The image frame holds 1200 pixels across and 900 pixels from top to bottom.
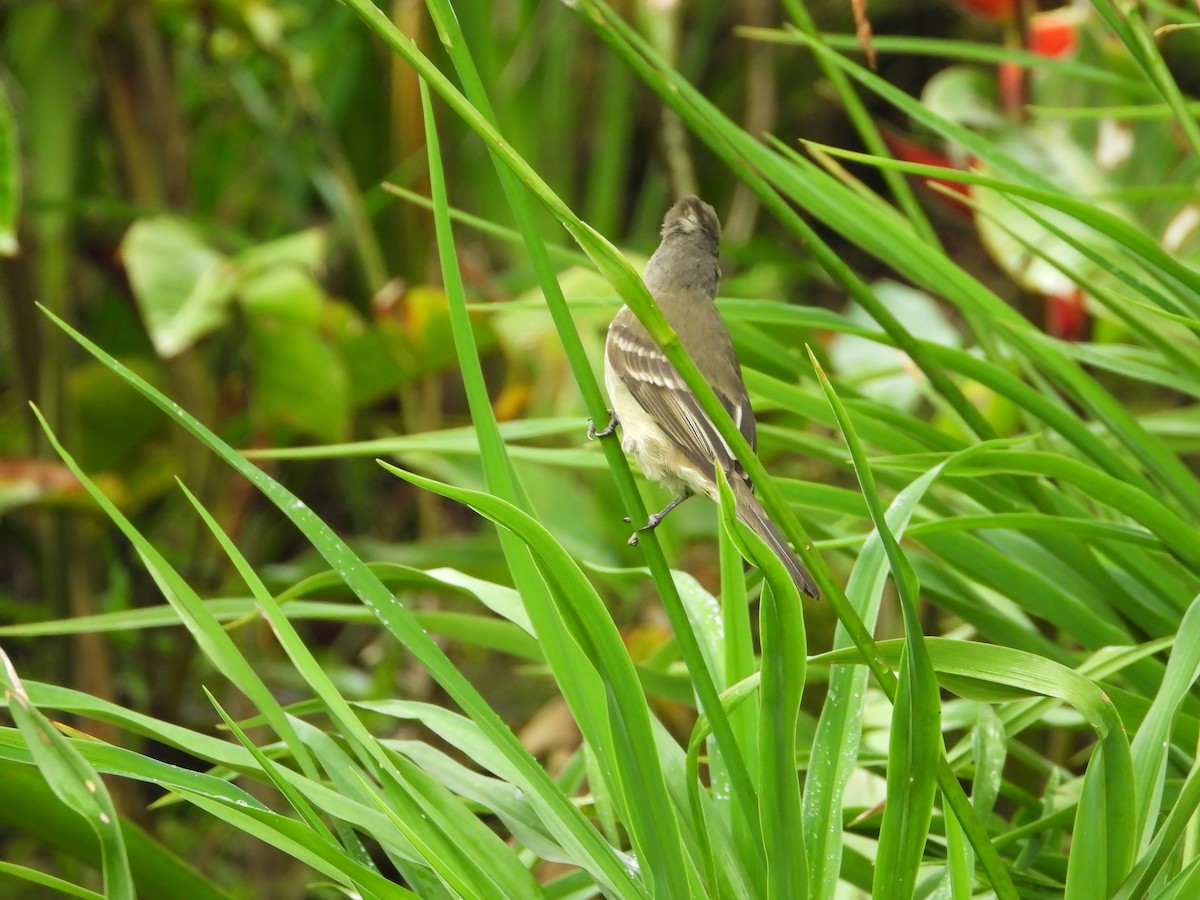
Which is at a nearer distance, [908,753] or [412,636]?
[908,753]

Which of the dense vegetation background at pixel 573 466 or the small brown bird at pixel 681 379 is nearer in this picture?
the dense vegetation background at pixel 573 466

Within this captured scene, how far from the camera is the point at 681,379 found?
1753 mm

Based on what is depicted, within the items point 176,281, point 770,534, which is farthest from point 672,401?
point 176,281

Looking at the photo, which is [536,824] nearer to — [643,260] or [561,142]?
[643,260]

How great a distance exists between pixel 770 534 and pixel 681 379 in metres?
0.34

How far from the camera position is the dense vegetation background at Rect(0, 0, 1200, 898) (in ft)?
3.77

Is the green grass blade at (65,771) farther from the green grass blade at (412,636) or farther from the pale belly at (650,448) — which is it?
the pale belly at (650,448)

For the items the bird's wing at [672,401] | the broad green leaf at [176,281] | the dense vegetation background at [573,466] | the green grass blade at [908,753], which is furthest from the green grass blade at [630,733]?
the broad green leaf at [176,281]

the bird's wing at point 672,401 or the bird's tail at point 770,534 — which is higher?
the bird's wing at point 672,401

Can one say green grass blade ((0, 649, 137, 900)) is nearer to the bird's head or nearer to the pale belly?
the pale belly

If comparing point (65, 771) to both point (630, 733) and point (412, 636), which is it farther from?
point (630, 733)

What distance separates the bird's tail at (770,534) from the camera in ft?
4.34

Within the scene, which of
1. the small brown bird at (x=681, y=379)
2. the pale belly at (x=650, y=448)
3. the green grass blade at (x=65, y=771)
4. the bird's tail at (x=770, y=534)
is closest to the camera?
the green grass blade at (x=65, y=771)

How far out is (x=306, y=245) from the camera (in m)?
3.13
